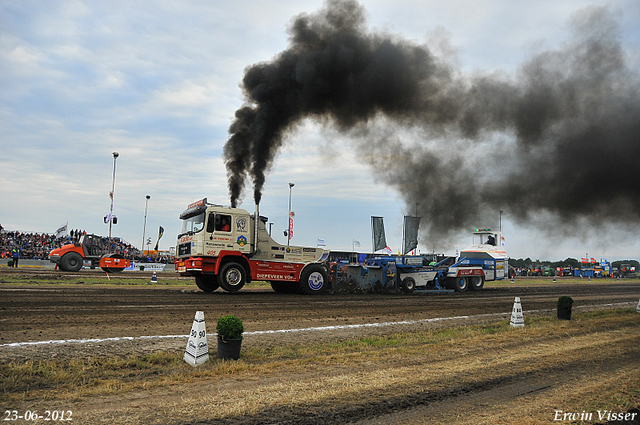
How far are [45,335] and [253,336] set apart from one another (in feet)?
12.8

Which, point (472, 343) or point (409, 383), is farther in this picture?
point (472, 343)

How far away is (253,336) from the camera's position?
9344mm

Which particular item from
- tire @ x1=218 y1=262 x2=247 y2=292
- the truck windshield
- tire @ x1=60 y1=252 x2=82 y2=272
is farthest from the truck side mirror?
tire @ x1=60 y1=252 x2=82 y2=272

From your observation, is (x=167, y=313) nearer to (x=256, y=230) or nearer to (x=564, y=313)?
(x=256, y=230)

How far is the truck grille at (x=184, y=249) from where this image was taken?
729 inches

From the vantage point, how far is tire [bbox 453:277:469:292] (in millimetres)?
25641

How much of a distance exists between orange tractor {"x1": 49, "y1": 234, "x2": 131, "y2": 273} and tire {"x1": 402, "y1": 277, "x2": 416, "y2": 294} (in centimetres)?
2167

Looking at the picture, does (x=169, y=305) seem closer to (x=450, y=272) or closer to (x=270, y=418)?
(x=270, y=418)

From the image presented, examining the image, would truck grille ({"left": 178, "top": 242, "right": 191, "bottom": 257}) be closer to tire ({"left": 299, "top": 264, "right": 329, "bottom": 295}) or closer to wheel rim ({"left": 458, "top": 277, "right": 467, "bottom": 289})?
tire ({"left": 299, "top": 264, "right": 329, "bottom": 295})

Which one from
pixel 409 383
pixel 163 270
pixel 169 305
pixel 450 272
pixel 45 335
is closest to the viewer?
pixel 409 383

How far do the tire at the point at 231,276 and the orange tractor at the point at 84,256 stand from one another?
59.6 ft

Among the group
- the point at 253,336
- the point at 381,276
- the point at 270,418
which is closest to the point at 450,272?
the point at 381,276

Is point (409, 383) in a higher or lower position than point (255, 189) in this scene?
lower

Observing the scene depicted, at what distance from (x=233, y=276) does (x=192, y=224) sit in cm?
279
